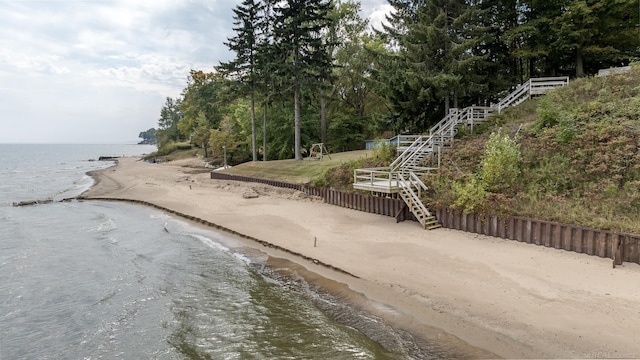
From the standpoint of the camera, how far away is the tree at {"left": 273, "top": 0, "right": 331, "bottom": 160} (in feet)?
105

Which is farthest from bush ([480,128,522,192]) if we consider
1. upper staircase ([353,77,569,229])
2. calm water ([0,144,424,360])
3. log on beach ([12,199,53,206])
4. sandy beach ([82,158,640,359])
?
log on beach ([12,199,53,206])

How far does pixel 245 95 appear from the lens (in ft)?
131

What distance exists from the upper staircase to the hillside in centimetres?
82

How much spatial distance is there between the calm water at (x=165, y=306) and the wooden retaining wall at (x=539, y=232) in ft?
25.0

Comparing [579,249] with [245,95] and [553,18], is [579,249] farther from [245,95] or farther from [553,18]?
[245,95]

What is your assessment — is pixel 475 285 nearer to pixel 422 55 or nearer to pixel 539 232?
pixel 539 232

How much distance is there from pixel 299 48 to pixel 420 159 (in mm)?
17988

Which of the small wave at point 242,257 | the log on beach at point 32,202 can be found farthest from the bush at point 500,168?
the log on beach at point 32,202

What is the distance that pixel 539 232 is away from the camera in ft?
42.8

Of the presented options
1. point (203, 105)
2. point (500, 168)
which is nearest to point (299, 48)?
point (500, 168)

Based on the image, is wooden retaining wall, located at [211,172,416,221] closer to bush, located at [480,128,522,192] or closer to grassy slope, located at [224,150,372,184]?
grassy slope, located at [224,150,372,184]

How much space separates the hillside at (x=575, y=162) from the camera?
13.0m

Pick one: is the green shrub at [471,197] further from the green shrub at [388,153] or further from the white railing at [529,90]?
the white railing at [529,90]

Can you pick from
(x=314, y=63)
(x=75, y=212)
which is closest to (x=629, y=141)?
(x=314, y=63)
